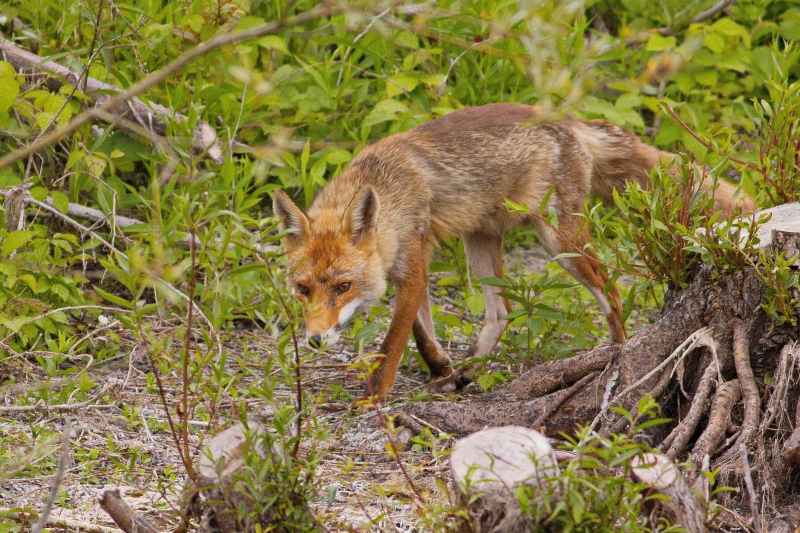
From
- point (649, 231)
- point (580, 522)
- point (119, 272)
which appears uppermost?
point (119, 272)

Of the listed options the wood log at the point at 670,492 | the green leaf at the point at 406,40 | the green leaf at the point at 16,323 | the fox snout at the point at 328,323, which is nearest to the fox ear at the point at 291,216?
the fox snout at the point at 328,323

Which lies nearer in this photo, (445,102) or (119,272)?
(119,272)

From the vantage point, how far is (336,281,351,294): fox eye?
180 inches

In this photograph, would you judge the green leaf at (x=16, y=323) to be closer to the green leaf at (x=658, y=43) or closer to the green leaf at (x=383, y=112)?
the green leaf at (x=383, y=112)

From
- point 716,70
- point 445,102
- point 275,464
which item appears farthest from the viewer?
point 716,70

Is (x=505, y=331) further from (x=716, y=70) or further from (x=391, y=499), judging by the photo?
(x=716, y=70)

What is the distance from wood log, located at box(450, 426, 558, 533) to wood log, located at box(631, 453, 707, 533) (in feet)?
0.79

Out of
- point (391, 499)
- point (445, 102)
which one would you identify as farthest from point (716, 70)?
point (391, 499)

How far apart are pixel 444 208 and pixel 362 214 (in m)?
0.65

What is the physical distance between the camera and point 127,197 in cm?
539

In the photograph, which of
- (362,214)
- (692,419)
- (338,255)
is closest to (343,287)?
(338,255)

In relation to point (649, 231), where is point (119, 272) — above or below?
above

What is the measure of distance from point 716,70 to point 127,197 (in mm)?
4925

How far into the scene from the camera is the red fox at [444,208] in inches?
182
